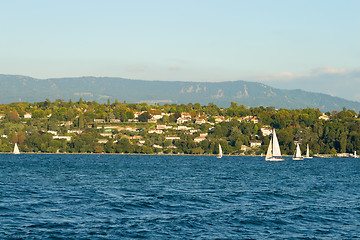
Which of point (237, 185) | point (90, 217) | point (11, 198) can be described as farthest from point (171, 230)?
point (237, 185)

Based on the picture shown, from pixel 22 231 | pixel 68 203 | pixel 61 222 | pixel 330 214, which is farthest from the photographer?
pixel 68 203

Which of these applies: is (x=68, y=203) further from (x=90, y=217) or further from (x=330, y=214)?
(x=330, y=214)

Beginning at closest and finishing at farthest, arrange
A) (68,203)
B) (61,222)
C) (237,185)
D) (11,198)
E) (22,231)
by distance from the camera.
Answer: (22,231), (61,222), (68,203), (11,198), (237,185)

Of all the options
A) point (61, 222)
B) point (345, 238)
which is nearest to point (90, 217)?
point (61, 222)

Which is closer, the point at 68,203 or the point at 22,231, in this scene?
the point at 22,231

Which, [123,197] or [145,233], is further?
[123,197]

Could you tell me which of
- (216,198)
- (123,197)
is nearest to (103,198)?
(123,197)

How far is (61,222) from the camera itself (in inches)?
1362

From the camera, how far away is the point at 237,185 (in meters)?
62.4

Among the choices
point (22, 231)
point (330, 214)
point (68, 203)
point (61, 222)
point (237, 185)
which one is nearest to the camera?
point (22, 231)

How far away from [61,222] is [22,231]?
3367 millimetres

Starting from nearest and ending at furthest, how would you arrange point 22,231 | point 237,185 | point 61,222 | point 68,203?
point 22,231 < point 61,222 < point 68,203 < point 237,185

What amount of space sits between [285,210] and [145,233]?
547 inches

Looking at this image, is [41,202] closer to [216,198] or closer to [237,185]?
[216,198]
